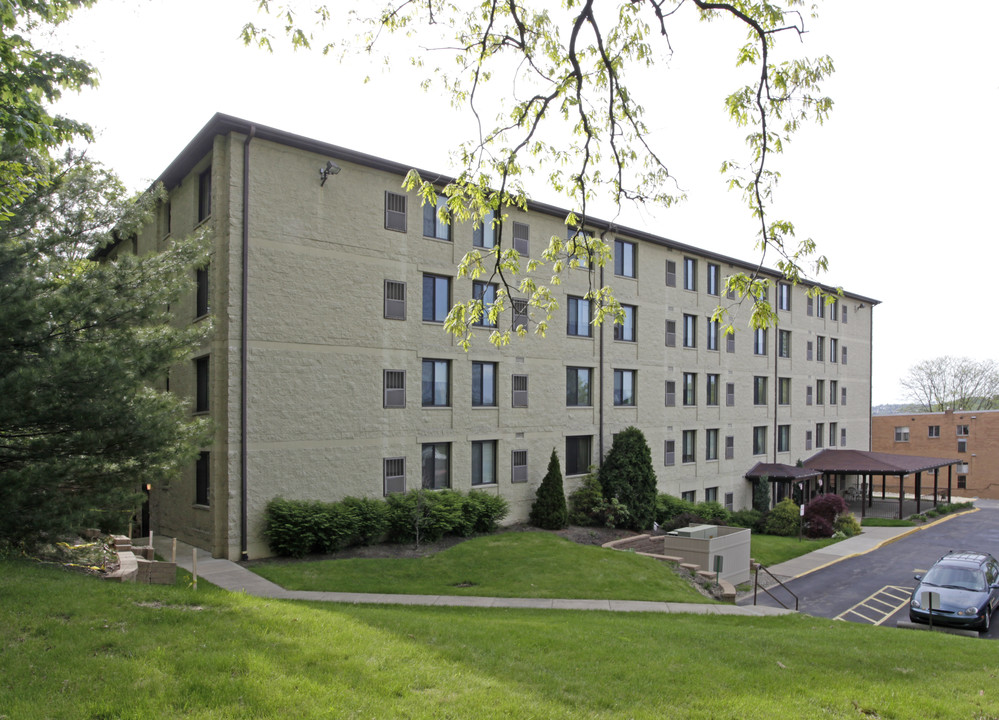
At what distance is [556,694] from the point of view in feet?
22.8

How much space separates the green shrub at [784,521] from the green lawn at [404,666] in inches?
922

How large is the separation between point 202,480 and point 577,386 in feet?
47.4

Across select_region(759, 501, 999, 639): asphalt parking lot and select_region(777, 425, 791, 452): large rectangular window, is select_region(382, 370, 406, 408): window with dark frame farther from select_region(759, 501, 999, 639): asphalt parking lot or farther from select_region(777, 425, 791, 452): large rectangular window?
select_region(777, 425, 791, 452): large rectangular window

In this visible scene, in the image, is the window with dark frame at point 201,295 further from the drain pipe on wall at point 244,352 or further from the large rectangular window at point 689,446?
the large rectangular window at point 689,446

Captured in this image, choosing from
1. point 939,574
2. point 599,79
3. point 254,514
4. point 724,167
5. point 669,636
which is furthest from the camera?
point 939,574

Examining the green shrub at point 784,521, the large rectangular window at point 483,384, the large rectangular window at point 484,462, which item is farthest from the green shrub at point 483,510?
the green shrub at point 784,521

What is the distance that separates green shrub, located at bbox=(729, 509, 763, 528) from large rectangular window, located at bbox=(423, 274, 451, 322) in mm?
18889

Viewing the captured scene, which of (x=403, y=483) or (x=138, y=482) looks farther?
(x=403, y=483)

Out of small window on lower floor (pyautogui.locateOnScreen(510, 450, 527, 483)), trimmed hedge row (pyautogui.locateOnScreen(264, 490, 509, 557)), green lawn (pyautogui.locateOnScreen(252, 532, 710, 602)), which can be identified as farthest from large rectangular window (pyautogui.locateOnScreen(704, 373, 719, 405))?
green lawn (pyautogui.locateOnScreen(252, 532, 710, 602))

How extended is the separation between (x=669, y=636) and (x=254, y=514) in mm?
11937

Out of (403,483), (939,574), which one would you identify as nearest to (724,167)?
(403,483)

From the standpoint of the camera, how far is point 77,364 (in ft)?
36.9

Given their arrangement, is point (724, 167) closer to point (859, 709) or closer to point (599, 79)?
point (599, 79)

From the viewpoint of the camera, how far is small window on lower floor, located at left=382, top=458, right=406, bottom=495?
2080 cm
